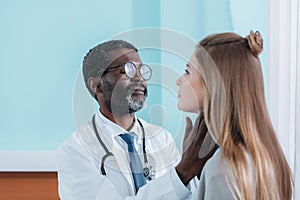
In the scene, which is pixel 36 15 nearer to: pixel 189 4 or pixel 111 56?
pixel 189 4

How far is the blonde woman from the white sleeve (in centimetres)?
8

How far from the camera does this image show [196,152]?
40.9 inches

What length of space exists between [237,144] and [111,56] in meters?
0.33

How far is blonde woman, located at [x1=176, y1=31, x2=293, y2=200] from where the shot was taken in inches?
39.0

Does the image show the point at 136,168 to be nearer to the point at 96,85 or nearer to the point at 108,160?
the point at 108,160

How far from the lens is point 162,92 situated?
1186 mm

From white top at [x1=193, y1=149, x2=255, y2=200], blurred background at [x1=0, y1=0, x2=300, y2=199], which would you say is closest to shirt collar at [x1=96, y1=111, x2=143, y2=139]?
white top at [x1=193, y1=149, x2=255, y2=200]

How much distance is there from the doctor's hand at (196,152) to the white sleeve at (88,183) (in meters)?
0.02

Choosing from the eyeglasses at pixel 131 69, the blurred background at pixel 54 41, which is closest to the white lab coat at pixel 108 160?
the eyeglasses at pixel 131 69

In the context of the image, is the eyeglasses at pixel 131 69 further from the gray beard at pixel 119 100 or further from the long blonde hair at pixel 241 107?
the long blonde hair at pixel 241 107

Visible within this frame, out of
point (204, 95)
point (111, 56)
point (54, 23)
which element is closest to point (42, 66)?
point (54, 23)

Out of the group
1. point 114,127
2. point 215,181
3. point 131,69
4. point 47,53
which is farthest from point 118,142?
point 47,53

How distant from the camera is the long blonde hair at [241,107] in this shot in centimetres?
101

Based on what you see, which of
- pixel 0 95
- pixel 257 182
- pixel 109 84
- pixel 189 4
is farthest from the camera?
pixel 0 95
